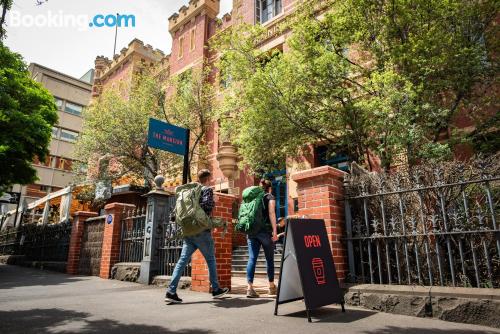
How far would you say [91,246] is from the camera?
33.6ft

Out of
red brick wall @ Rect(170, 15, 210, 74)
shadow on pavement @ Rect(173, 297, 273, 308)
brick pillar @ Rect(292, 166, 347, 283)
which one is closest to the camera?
shadow on pavement @ Rect(173, 297, 273, 308)

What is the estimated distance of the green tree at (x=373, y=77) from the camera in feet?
25.6

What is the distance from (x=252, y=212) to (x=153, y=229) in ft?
11.0

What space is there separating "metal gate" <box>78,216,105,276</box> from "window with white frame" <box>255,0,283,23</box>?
1315 cm

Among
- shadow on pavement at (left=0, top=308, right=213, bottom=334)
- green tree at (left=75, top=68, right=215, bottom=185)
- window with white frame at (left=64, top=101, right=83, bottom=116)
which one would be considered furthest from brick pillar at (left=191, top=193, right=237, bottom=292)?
window with white frame at (left=64, top=101, right=83, bottom=116)

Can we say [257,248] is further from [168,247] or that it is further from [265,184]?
[168,247]

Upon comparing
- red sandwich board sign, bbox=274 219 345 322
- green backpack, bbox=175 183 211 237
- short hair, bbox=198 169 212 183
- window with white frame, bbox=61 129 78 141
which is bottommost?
red sandwich board sign, bbox=274 219 345 322

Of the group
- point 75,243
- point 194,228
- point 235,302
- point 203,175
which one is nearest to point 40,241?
point 75,243

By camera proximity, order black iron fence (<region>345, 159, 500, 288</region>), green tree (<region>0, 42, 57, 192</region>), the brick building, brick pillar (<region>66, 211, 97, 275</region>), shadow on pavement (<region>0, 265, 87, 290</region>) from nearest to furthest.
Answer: black iron fence (<region>345, 159, 500, 288</region>)
shadow on pavement (<region>0, 265, 87, 290</region>)
brick pillar (<region>66, 211, 97, 275</region>)
the brick building
green tree (<region>0, 42, 57, 192</region>)

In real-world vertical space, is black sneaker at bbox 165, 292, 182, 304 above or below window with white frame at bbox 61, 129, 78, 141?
below

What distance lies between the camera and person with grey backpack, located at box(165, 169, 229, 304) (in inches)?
192

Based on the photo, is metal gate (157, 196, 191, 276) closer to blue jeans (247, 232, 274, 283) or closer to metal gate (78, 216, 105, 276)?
blue jeans (247, 232, 274, 283)

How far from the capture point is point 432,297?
3.96 meters

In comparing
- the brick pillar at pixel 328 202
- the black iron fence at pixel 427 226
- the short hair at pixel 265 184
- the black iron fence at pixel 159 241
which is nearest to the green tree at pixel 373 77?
the black iron fence at pixel 427 226
